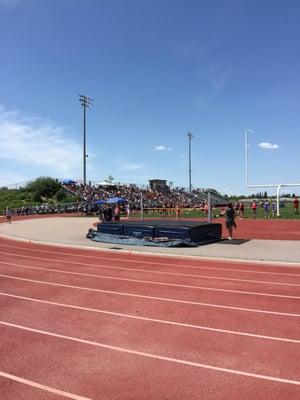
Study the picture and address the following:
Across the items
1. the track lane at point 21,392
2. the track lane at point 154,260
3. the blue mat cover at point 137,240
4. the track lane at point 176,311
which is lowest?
the track lane at point 21,392

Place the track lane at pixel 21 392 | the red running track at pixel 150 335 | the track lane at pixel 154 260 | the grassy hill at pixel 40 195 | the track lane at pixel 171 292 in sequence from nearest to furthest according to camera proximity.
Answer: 1. the track lane at pixel 21 392
2. the red running track at pixel 150 335
3. the track lane at pixel 171 292
4. the track lane at pixel 154 260
5. the grassy hill at pixel 40 195

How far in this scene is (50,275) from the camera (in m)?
11.6

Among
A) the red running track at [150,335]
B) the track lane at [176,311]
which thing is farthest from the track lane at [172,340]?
the track lane at [176,311]

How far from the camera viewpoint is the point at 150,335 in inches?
253

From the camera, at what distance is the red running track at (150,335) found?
15.4 ft

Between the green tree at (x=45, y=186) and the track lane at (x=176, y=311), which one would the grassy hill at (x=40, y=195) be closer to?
the green tree at (x=45, y=186)

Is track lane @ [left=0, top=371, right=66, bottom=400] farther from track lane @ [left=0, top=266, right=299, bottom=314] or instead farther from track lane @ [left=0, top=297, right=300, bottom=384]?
track lane @ [left=0, top=266, right=299, bottom=314]

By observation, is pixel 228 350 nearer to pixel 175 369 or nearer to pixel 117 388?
pixel 175 369

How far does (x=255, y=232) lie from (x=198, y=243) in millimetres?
6903

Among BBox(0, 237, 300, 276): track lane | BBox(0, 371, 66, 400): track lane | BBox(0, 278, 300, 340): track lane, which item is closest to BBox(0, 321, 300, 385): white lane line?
BBox(0, 371, 66, 400): track lane

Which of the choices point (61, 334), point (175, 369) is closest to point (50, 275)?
point (61, 334)

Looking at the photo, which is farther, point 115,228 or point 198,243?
point 115,228

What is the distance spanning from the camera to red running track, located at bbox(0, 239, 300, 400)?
468cm

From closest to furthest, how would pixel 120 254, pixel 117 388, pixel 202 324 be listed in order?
pixel 117 388, pixel 202 324, pixel 120 254
